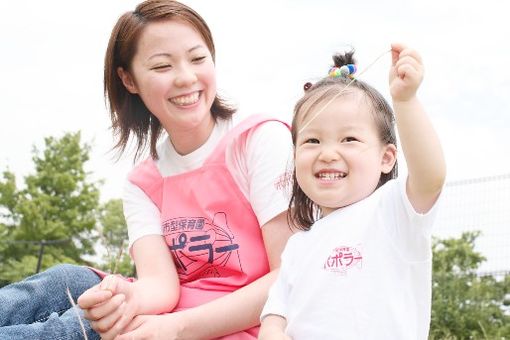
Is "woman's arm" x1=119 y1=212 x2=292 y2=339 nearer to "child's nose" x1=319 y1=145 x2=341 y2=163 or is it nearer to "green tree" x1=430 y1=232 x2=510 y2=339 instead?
"child's nose" x1=319 y1=145 x2=341 y2=163

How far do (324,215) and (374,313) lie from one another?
292 mm

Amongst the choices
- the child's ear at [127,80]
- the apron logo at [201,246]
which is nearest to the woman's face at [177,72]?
the child's ear at [127,80]

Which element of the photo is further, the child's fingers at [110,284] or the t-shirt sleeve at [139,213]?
the t-shirt sleeve at [139,213]

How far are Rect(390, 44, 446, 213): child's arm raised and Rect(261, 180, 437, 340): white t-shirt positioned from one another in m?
0.05

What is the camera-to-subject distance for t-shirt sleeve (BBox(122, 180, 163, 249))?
2.38 meters

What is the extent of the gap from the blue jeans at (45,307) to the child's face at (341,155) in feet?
2.47

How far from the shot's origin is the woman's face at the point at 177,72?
2238mm

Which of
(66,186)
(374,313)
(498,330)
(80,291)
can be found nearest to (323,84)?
(374,313)

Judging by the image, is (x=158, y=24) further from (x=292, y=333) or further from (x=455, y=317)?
(x=455, y=317)

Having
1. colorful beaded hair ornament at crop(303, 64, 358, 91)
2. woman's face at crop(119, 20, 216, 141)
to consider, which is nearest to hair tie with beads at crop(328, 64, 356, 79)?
colorful beaded hair ornament at crop(303, 64, 358, 91)

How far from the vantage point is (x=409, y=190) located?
158 centimetres

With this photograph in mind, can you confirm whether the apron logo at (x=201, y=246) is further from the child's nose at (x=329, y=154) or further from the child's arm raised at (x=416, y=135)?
the child's arm raised at (x=416, y=135)

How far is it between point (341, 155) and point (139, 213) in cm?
89

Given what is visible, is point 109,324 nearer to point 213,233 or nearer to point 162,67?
point 213,233
